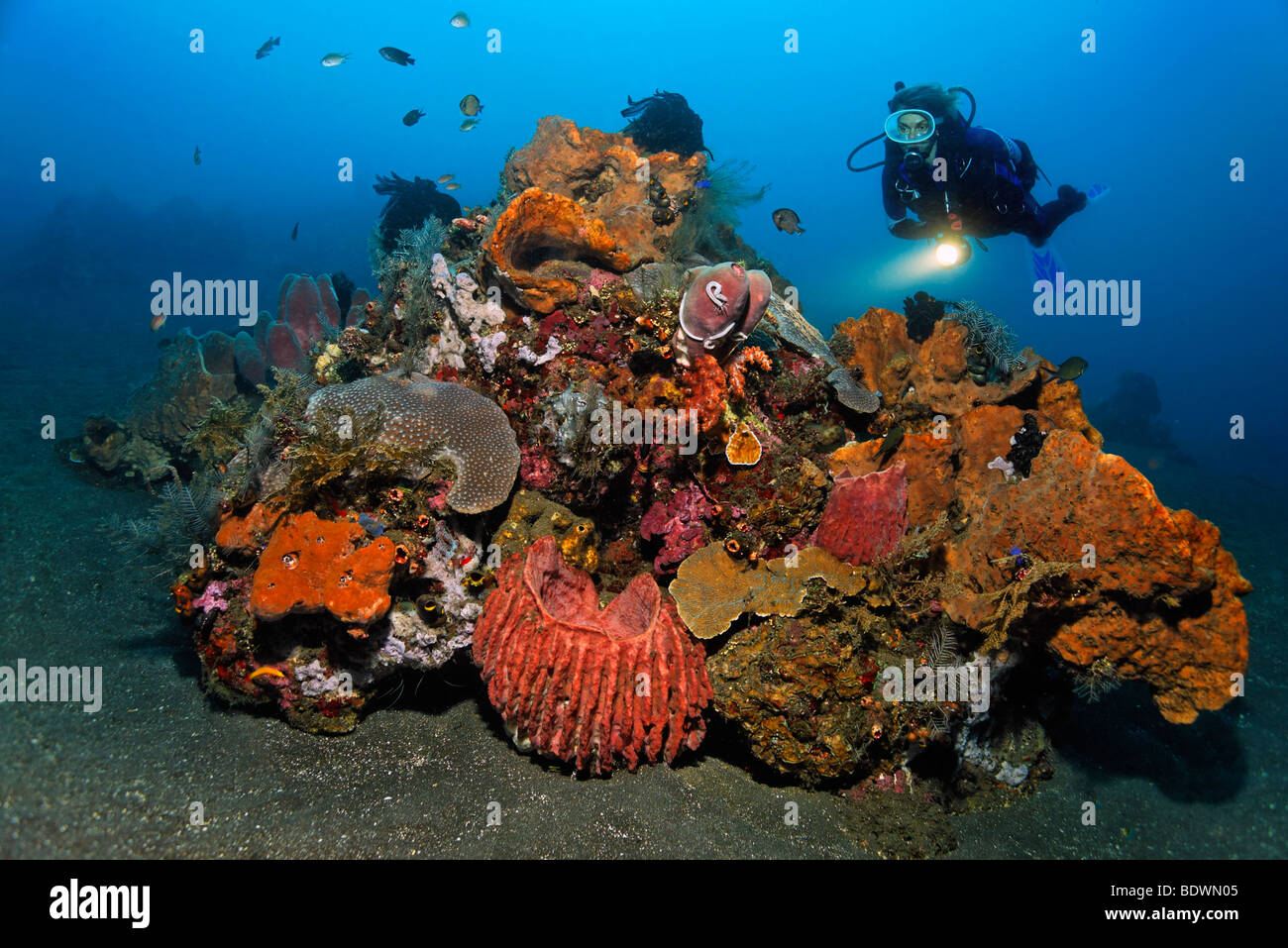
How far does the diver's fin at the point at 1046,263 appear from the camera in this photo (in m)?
7.97

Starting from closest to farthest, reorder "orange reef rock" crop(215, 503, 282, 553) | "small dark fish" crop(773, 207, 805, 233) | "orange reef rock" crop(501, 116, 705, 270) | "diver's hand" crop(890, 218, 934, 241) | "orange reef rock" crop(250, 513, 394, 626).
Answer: "orange reef rock" crop(250, 513, 394, 626) < "orange reef rock" crop(215, 503, 282, 553) < "diver's hand" crop(890, 218, 934, 241) < "orange reef rock" crop(501, 116, 705, 270) < "small dark fish" crop(773, 207, 805, 233)

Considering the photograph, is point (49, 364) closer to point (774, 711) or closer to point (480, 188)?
point (774, 711)

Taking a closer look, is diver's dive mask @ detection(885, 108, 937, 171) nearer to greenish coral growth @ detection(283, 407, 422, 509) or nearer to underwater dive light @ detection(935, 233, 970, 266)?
underwater dive light @ detection(935, 233, 970, 266)

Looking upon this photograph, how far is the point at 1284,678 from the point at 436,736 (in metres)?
10.4

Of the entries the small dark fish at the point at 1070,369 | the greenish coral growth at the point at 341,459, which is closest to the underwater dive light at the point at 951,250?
the small dark fish at the point at 1070,369

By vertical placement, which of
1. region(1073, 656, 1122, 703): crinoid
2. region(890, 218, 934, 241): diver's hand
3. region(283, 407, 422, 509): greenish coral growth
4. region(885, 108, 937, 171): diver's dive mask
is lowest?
region(1073, 656, 1122, 703): crinoid

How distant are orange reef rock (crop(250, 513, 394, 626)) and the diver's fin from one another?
991 centimetres

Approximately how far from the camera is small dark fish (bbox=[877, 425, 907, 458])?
5.11 meters

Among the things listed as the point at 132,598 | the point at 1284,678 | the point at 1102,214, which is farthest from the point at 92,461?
the point at 1102,214

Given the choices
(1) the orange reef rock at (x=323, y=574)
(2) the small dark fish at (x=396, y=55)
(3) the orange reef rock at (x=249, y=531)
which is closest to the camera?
(1) the orange reef rock at (x=323, y=574)

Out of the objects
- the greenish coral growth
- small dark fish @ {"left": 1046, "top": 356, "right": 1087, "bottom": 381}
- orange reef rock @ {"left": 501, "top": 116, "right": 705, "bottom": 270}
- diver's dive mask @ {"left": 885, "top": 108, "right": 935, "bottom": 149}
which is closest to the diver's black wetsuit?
diver's dive mask @ {"left": 885, "top": 108, "right": 935, "bottom": 149}

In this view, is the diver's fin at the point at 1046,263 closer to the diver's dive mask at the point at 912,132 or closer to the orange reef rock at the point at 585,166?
the diver's dive mask at the point at 912,132

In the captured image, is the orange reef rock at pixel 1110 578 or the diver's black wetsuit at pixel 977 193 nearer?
the orange reef rock at pixel 1110 578
